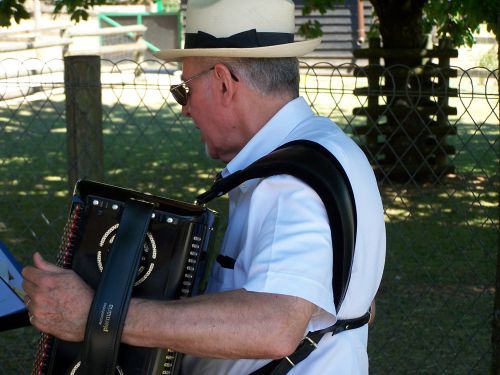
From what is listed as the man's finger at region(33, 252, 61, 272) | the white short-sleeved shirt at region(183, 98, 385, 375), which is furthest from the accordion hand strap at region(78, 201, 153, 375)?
the white short-sleeved shirt at region(183, 98, 385, 375)

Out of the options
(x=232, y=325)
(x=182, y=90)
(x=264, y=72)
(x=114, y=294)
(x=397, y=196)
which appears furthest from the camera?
(x=397, y=196)

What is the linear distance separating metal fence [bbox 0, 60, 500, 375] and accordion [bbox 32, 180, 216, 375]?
2.08 m

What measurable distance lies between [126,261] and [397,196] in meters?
5.16

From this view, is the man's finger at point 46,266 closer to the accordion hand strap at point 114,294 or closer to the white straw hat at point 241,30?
the accordion hand strap at point 114,294

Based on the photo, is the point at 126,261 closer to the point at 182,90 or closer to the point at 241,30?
the point at 182,90

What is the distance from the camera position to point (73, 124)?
459 cm

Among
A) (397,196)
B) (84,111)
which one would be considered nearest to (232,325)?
(84,111)

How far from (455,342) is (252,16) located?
11.4 ft

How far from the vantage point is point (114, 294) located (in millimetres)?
1941

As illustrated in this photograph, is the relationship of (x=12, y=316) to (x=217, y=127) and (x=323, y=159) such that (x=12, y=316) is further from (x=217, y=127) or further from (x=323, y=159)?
(x=323, y=159)

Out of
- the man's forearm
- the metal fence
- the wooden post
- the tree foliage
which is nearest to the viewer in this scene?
the man's forearm

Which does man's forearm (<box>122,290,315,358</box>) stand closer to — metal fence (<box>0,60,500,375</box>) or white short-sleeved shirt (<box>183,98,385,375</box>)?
white short-sleeved shirt (<box>183,98,385,375</box>)

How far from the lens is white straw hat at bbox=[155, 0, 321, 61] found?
210 centimetres

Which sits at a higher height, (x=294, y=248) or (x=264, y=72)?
(x=264, y=72)
